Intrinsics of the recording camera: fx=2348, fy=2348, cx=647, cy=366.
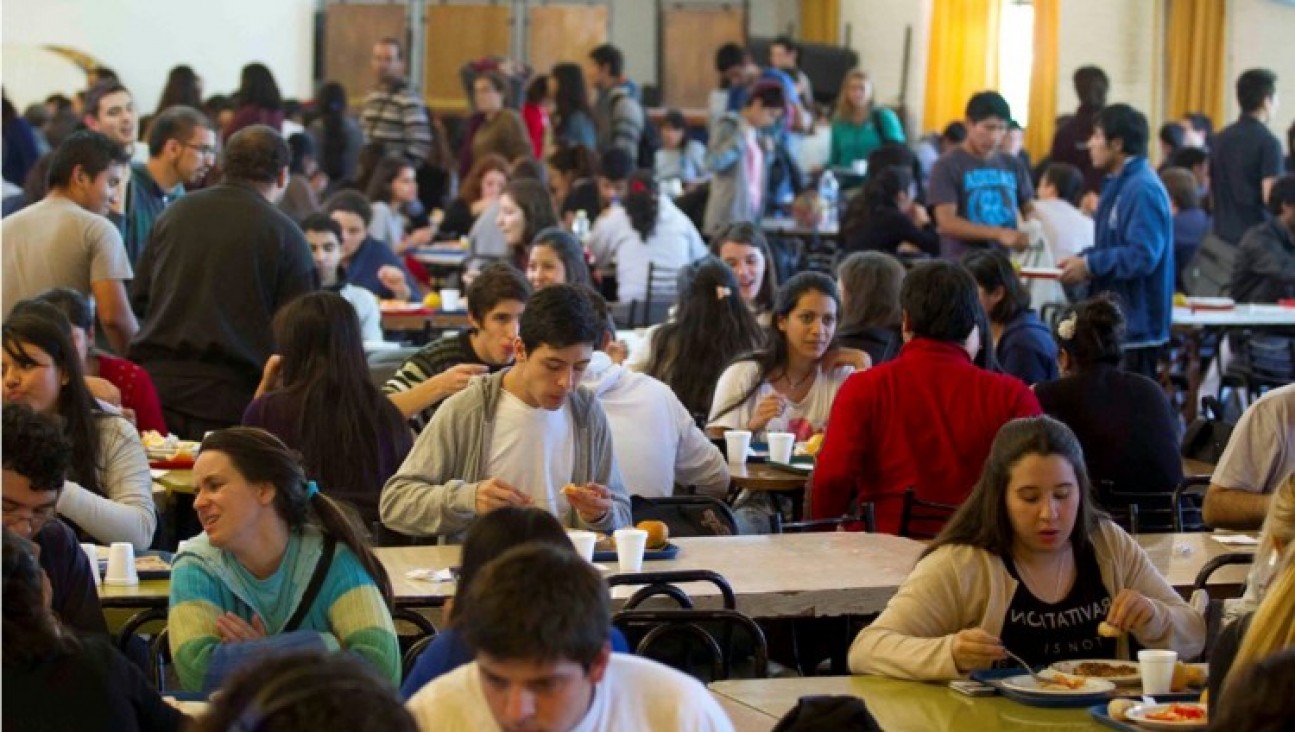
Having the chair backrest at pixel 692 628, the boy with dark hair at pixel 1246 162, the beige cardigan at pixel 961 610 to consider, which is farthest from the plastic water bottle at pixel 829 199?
the chair backrest at pixel 692 628

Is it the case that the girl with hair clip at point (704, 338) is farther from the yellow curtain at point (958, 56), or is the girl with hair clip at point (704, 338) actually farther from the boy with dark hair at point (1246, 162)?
the yellow curtain at point (958, 56)

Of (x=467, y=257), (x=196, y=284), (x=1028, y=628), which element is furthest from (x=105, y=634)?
(x=467, y=257)

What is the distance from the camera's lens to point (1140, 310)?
9.17 metres

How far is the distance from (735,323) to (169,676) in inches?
93.5

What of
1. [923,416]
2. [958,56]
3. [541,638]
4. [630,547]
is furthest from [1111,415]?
[958,56]

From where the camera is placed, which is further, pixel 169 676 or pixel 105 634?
pixel 169 676

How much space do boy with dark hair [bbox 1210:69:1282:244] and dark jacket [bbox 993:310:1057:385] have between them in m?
5.32

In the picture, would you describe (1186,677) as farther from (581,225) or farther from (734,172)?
(734,172)

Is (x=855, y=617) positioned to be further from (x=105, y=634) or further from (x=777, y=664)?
(x=105, y=634)

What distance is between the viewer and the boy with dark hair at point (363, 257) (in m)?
10.2

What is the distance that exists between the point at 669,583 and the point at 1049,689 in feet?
3.04

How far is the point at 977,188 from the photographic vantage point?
422 inches

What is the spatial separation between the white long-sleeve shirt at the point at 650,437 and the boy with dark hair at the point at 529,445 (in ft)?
2.08

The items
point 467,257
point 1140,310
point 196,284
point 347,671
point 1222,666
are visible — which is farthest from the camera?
point 467,257
